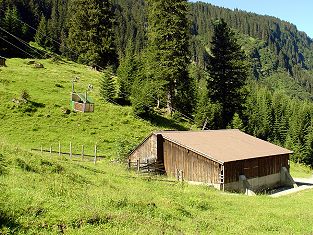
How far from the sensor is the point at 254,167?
118 feet

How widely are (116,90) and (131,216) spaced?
143ft

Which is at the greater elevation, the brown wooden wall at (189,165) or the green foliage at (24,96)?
the green foliage at (24,96)

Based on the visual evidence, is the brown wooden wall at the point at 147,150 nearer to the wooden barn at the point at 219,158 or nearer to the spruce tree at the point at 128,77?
the wooden barn at the point at 219,158

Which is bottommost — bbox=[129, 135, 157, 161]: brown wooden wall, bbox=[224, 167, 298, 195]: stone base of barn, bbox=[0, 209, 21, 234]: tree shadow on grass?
bbox=[224, 167, 298, 195]: stone base of barn

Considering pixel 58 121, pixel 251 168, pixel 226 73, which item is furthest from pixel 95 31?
pixel 251 168

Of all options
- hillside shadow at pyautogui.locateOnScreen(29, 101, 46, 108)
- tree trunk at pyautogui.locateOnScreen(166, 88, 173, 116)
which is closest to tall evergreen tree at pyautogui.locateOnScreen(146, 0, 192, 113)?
tree trunk at pyautogui.locateOnScreen(166, 88, 173, 116)

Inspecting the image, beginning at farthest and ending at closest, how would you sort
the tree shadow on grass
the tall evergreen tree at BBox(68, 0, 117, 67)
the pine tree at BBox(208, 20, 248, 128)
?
the tall evergreen tree at BBox(68, 0, 117, 67)
the pine tree at BBox(208, 20, 248, 128)
the tree shadow on grass

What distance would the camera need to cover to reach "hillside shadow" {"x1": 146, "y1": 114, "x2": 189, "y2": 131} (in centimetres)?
4994

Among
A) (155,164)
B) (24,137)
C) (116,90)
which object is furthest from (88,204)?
(116,90)

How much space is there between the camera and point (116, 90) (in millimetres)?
56188

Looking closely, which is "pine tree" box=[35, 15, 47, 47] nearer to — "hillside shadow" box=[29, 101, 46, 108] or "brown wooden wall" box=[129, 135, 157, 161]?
"hillside shadow" box=[29, 101, 46, 108]

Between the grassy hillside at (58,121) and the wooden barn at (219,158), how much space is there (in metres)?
4.52

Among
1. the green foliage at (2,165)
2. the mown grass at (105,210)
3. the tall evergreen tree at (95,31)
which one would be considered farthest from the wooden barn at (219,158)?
the tall evergreen tree at (95,31)

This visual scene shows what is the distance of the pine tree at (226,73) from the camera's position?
187ft
